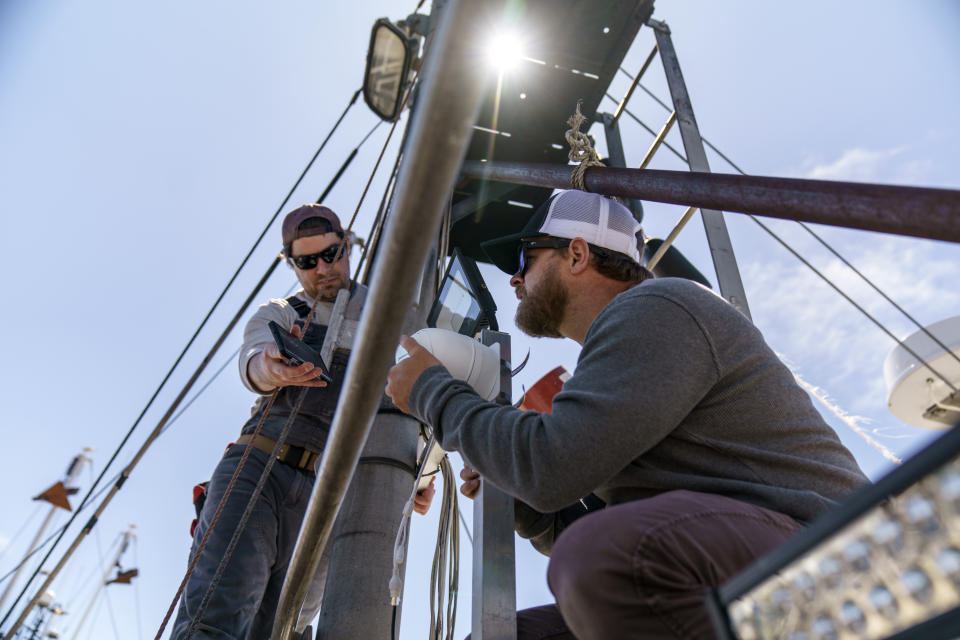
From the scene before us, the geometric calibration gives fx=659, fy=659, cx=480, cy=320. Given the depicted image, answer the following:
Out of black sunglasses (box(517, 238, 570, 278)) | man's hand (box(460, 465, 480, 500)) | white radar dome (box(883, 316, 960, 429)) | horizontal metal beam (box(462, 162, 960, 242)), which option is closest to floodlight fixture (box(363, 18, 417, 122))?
black sunglasses (box(517, 238, 570, 278))

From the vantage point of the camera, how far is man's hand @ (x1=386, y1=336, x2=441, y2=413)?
4.86ft

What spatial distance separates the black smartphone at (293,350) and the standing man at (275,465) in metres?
0.04

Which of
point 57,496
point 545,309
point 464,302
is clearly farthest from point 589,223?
point 57,496

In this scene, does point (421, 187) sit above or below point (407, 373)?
below

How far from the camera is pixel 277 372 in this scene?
245 centimetres

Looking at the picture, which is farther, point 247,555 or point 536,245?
point 247,555

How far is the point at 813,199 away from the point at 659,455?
1.77 feet

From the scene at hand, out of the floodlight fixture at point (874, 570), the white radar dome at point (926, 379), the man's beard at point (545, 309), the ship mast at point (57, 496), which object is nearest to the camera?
the floodlight fixture at point (874, 570)

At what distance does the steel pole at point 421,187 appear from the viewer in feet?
1.77

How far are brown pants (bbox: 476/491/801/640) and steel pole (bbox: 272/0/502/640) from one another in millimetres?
390

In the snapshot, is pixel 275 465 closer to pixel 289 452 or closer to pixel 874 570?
pixel 289 452

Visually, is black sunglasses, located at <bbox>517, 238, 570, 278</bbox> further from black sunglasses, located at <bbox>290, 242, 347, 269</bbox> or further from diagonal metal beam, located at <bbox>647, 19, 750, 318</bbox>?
black sunglasses, located at <bbox>290, 242, 347, 269</bbox>

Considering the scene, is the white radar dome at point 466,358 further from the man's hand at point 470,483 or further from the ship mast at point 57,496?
the ship mast at point 57,496

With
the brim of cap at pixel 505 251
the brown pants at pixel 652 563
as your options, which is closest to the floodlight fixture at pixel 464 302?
the brim of cap at pixel 505 251
